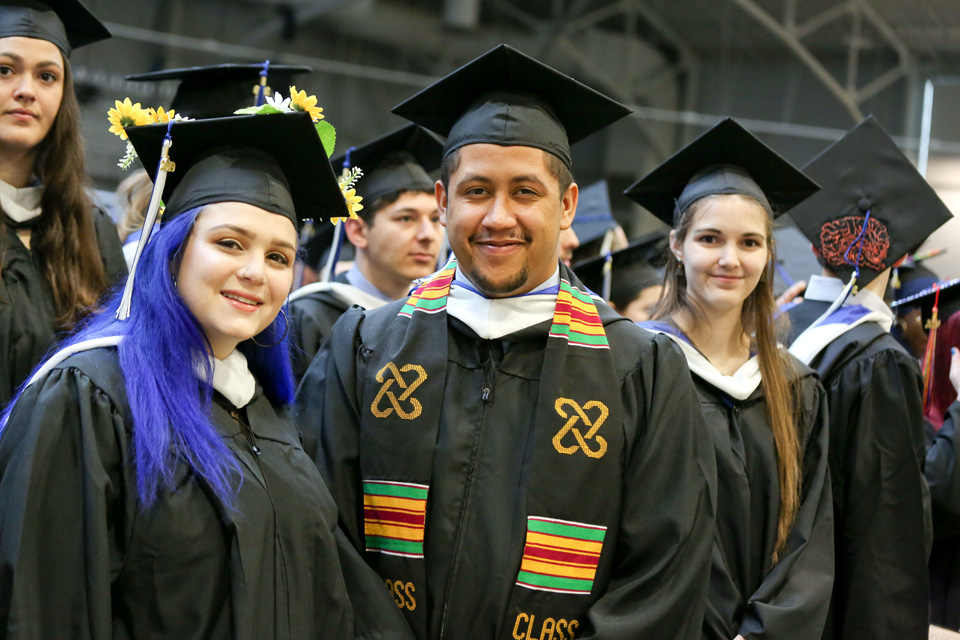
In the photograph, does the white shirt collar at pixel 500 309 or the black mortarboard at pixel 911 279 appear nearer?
the white shirt collar at pixel 500 309

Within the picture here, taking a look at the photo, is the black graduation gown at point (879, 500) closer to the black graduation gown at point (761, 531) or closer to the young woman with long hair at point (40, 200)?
the black graduation gown at point (761, 531)

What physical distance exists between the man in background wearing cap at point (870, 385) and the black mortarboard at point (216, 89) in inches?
85.1

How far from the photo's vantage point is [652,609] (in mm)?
2240

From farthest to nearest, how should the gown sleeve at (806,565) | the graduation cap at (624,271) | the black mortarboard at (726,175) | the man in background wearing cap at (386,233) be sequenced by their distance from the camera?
the graduation cap at (624,271), the man in background wearing cap at (386,233), the black mortarboard at (726,175), the gown sleeve at (806,565)

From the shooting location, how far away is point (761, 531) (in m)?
2.90

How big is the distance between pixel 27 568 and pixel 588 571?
125cm

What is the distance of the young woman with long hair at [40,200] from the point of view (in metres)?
2.83

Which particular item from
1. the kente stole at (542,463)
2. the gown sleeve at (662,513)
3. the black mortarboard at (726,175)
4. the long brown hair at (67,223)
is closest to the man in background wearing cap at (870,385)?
the black mortarboard at (726,175)

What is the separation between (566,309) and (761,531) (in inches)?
40.9

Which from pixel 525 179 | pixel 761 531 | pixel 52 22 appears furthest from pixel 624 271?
pixel 52 22

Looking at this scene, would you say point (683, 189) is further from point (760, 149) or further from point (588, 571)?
point (588, 571)

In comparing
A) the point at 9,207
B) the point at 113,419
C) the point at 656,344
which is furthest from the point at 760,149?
the point at 9,207

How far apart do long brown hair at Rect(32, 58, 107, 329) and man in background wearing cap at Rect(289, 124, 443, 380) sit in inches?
35.9

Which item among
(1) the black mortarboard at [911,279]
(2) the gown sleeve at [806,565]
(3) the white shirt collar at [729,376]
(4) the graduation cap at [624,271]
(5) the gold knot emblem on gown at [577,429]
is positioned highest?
(1) the black mortarboard at [911,279]
